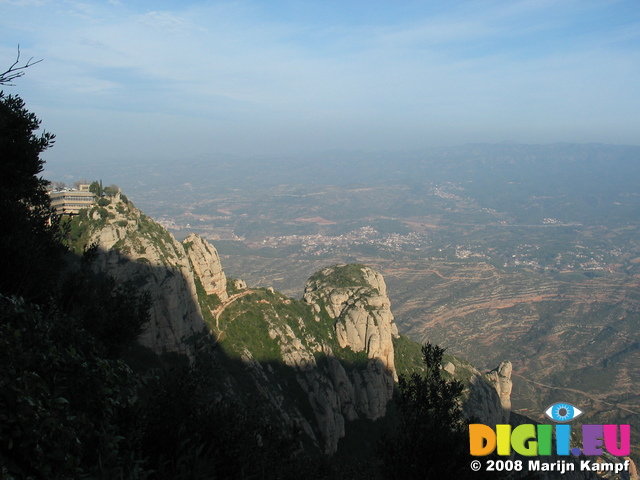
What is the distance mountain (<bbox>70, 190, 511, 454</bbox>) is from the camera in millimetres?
33750

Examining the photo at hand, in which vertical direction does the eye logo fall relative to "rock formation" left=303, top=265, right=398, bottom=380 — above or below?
below

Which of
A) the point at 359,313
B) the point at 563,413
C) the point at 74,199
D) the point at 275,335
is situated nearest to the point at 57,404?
the point at 275,335

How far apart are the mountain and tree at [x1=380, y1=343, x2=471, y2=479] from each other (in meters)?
12.1

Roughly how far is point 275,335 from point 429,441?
29.3 m

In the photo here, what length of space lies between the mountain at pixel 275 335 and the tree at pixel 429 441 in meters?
12.1

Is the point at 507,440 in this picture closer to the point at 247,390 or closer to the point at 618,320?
the point at 247,390

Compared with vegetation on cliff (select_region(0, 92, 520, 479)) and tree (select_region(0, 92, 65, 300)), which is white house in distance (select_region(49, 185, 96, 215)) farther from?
tree (select_region(0, 92, 65, 300))

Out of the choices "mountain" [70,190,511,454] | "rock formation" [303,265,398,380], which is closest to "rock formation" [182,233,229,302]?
"mountain" [70,190,511,454]

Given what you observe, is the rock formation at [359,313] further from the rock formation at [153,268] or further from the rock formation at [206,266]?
the rock formation at [153,268]

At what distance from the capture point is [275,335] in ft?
140

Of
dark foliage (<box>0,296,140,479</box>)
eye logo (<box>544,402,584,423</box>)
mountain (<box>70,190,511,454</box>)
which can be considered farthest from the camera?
eye logo (<box>544,402,584,423</box>)

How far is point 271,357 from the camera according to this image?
40.3 metres

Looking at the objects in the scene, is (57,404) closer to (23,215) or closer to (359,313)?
(23,215)

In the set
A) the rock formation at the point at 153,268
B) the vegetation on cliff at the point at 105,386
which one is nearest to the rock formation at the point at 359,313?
the vegetation on cliff at the point at 105,386
